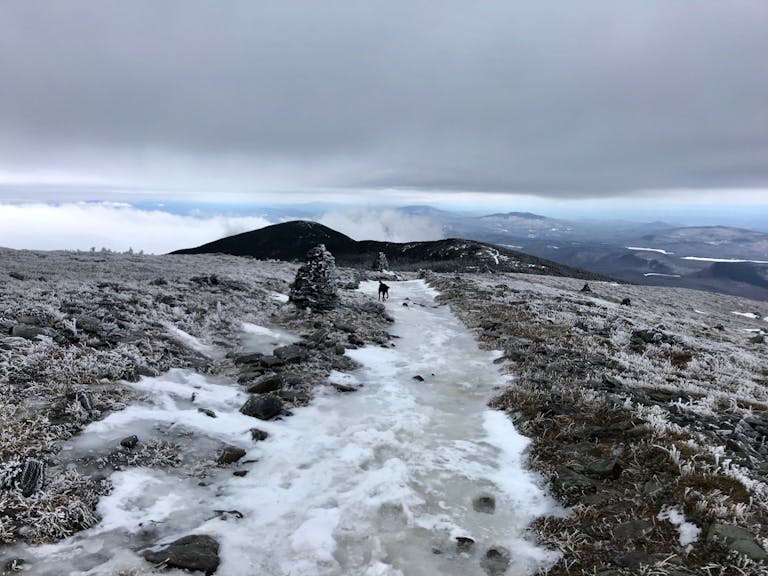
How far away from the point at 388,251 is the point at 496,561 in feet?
448

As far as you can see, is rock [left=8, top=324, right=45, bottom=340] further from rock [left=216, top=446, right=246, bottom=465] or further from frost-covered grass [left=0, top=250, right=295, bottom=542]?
rock [left=216, top=446, right=246, bottom=465]

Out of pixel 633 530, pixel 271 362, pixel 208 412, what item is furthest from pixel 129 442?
pixel 633 530

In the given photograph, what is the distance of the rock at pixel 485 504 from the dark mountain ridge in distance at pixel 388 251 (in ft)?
228

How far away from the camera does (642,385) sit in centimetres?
1231

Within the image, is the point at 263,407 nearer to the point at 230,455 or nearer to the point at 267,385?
the point at 267,385

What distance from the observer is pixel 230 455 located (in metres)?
8.66

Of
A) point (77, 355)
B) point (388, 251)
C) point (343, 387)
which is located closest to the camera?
point (77, 355)

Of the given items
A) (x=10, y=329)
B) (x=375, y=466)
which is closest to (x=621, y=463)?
(x=375, y=466)

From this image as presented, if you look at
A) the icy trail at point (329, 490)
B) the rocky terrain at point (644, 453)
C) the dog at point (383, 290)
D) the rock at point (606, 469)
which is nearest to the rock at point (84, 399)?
the icy trail at point (329, 490)

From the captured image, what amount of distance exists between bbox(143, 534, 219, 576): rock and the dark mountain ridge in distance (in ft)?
237

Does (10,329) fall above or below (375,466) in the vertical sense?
above

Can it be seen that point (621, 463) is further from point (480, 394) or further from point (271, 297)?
point (271, 297)

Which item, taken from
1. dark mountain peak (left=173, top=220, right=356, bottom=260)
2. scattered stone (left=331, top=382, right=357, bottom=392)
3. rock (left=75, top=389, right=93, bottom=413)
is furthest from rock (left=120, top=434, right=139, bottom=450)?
dark mountain peak (left=173, top=220, right=356, bottom=260)

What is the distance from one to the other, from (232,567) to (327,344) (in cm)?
1076
